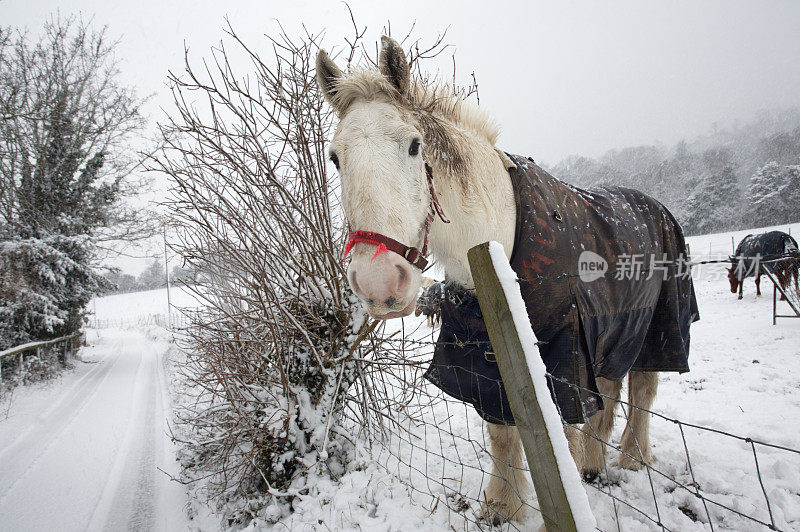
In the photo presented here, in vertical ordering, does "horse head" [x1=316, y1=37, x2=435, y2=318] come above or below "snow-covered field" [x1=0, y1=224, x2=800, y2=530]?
above

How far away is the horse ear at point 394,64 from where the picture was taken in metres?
1.72

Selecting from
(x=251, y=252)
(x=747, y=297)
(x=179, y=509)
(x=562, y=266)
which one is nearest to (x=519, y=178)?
(x=562, y=266)

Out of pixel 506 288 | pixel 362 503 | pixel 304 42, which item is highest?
pixel 304 42

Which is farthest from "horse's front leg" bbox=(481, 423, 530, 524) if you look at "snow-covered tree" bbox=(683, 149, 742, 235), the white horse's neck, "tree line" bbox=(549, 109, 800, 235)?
"snow-covered tree" bbox=(683, 149, 742, 235)

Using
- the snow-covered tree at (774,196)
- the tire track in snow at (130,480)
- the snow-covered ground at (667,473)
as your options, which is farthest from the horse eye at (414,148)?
the snow-covered tree at (774,196)

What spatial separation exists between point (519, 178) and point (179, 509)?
13.5 ft

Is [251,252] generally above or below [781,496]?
above

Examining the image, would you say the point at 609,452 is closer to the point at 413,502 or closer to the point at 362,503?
the point at 413,502

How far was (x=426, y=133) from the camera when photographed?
1.78m

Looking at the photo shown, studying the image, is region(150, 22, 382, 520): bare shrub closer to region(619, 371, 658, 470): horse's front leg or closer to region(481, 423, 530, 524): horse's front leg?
region(481, 423, 530, 524): horse's front leg

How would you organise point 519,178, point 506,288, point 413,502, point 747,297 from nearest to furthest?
1. point 506,288
2. point 519,178
3. point 413,502
4. point 747,297

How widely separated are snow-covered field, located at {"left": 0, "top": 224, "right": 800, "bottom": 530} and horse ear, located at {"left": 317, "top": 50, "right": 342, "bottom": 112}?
2097 millimetres

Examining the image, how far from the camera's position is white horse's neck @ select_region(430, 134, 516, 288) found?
1.85 metres

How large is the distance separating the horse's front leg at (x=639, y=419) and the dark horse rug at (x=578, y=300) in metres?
0.41
